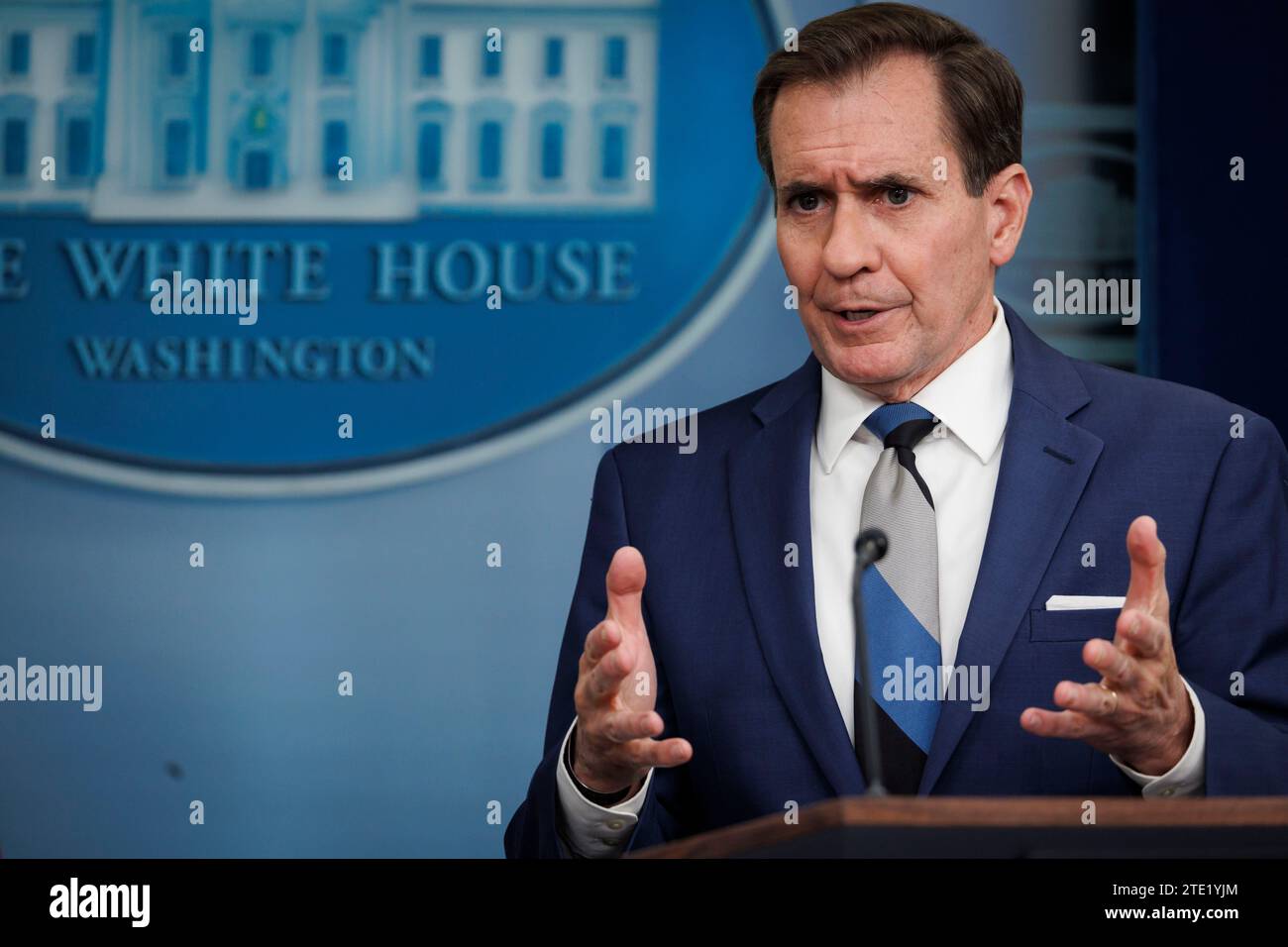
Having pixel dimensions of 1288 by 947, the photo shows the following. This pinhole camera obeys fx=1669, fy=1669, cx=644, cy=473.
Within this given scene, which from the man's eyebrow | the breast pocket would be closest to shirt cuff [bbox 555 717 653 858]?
the breast pocket

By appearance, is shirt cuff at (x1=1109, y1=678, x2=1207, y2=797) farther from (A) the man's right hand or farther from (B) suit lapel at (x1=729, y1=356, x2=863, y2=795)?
(A) the man's right hand

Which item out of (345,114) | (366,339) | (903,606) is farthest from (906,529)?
(345,114)

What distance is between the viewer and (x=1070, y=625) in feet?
7.52

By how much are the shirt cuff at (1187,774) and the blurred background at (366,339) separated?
5.42ft

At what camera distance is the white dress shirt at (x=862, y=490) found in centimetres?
227

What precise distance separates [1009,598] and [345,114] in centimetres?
197

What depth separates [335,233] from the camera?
3564mm

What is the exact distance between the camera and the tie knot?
2418 mm

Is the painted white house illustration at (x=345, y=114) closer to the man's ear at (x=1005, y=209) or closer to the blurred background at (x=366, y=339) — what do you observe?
the blurred background at (x=366, y=339)

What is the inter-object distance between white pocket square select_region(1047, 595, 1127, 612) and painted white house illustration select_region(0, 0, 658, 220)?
1.58m

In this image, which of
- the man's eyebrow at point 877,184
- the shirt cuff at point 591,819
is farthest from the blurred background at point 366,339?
the shirt cuff at point 591,819

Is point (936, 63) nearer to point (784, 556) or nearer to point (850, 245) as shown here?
point (850, 245)
